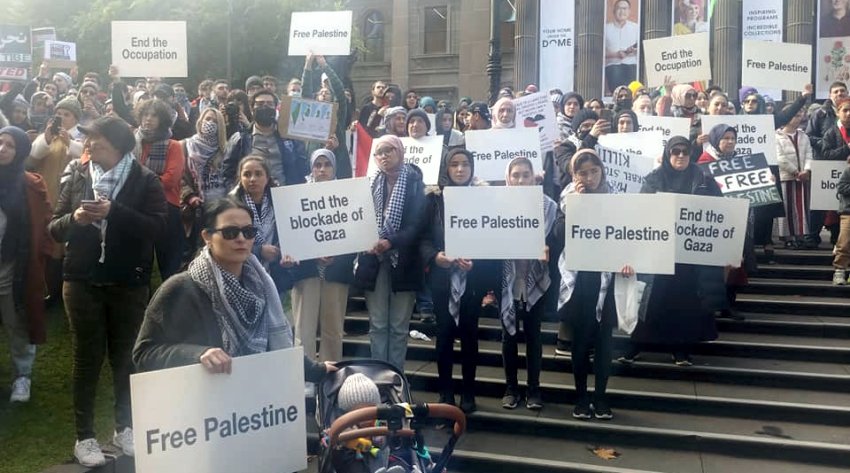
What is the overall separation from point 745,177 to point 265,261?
5.02m

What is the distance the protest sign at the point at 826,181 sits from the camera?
33.3 feet

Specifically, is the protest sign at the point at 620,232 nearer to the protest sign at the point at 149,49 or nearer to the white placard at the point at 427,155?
the white placard at the point at 427,155

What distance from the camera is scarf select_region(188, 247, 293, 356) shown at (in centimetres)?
382

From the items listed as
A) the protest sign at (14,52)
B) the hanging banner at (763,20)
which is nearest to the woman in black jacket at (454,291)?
the protest sign at (14,52)

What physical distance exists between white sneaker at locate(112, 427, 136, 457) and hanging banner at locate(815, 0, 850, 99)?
82.2ft

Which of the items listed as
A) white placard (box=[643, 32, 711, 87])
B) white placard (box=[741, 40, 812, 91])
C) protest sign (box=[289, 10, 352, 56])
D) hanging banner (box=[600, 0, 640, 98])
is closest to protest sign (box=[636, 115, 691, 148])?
white placard (box=[643, 32, 711, 87])

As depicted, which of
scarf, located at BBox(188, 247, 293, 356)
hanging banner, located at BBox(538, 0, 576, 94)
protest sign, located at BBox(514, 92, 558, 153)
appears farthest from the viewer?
hanging banner, located at BBox(538, 0, 576, 94)

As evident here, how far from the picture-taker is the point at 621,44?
2948cm

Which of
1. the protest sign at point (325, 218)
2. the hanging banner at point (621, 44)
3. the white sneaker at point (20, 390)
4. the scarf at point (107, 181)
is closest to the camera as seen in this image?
the scarf at point (107, 181)

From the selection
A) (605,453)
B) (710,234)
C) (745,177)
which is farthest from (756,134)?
(605,453)

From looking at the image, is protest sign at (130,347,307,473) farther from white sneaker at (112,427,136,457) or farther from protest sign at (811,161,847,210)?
protest sign at (811,161,847,210)

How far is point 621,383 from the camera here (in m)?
7.66

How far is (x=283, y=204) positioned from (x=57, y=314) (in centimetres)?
410

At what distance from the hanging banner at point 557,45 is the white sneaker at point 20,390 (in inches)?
884
